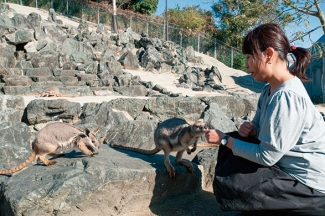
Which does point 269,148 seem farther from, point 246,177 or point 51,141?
point 51,141

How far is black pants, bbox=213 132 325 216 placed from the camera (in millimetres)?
2486

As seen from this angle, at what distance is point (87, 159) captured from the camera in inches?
162

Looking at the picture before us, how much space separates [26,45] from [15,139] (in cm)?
1561

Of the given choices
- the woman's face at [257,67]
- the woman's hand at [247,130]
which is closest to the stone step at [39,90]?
the woman's hand at [247,130]

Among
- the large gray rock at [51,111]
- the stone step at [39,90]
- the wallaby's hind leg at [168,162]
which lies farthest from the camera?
the stone step at [39,90]

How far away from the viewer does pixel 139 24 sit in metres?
40.1

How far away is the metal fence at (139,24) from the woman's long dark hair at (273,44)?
34466 mm

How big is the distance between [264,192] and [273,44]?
1.07 metres

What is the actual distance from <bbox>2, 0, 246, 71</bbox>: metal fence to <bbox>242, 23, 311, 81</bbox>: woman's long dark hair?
34.5 metres

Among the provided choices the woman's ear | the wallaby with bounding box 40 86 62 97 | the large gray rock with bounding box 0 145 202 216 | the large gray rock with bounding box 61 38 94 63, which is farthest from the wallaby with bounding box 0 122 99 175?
the large gray rock with bounding box 61 38 94 63

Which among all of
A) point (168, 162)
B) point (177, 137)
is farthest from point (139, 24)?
point (168, 162)

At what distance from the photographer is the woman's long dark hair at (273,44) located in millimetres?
2555

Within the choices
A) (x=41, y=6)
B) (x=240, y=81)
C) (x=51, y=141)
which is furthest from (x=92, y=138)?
(x=41, y=6)

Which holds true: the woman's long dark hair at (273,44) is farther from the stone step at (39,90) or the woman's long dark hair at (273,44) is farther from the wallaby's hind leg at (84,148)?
the stone step at (39,90)
